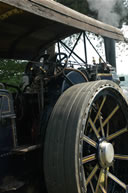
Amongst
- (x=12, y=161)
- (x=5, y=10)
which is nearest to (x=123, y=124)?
(x=12, y=161)

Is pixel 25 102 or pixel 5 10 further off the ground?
pixel 5 10

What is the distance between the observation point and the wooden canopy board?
83.4 inches

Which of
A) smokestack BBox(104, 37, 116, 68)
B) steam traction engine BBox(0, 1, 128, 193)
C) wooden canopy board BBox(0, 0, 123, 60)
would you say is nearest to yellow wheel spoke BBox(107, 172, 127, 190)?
steam traction engine BBox(0, 1, 128, 193)

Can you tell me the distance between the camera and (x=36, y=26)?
3059 millimetres

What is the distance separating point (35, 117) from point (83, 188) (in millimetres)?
1043

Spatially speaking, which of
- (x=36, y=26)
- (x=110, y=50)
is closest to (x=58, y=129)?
(x=36, y=26)

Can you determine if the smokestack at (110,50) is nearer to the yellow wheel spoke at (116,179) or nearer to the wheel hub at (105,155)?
the yellow wheel spoke at (116,179)

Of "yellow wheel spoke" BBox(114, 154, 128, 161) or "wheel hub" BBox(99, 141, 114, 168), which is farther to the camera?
"yellow wheel spoke" BBox(114, 154, 128, 161)

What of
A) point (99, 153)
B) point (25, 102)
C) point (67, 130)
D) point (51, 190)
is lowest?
point (51, 190)

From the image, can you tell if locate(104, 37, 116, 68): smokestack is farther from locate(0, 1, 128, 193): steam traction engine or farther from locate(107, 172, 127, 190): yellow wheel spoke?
locate(107, 172, 127, 190): yellow wheel spoke

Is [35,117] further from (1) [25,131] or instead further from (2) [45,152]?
(2) [45,152]

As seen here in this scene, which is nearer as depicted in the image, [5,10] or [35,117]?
[5,10]

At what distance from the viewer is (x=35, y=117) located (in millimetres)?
2830

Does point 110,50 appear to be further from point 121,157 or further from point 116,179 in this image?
point 116,179
